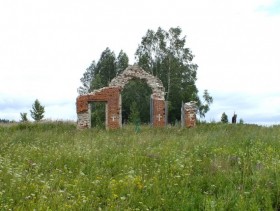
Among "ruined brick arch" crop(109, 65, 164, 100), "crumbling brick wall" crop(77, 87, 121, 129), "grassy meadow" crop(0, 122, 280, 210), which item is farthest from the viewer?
"ruined brick arch" crop(109, 65, 164, 100)

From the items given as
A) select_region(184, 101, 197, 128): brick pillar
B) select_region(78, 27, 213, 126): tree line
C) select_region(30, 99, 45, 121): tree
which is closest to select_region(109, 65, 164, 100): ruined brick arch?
select_region(184, 101, 197, 128): brick pillar

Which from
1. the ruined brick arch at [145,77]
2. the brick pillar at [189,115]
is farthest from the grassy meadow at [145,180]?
the ruined brick arch at [145,77]

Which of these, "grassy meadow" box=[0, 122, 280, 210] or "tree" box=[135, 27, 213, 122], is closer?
"grassy meadow" box=[0, 122, 280, 210]

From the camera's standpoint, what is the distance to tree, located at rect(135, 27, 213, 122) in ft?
152

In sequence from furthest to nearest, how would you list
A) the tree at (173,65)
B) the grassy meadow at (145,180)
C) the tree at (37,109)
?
the tree at (37,109), the tree at (173,65), the grassy meadow at (145,180)

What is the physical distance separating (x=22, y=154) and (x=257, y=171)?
642cm

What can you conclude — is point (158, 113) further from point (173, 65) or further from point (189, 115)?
point (173, 65)

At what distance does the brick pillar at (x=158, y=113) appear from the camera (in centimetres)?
2800

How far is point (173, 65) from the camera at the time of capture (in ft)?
151

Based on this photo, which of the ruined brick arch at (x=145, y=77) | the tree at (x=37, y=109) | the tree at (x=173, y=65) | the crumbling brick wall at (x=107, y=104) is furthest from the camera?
the tree at (x=37, y=109)

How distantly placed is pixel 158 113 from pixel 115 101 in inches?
126

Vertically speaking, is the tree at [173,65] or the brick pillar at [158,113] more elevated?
the tree at [173,65]

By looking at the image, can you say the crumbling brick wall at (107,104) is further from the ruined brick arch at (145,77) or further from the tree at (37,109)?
the tree at (37,109)

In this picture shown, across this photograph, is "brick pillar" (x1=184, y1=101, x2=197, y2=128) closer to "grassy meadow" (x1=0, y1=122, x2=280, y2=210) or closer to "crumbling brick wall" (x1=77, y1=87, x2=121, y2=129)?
"crumbling brick wall" (x1=77, y1=87, x2=121, y2=129)
